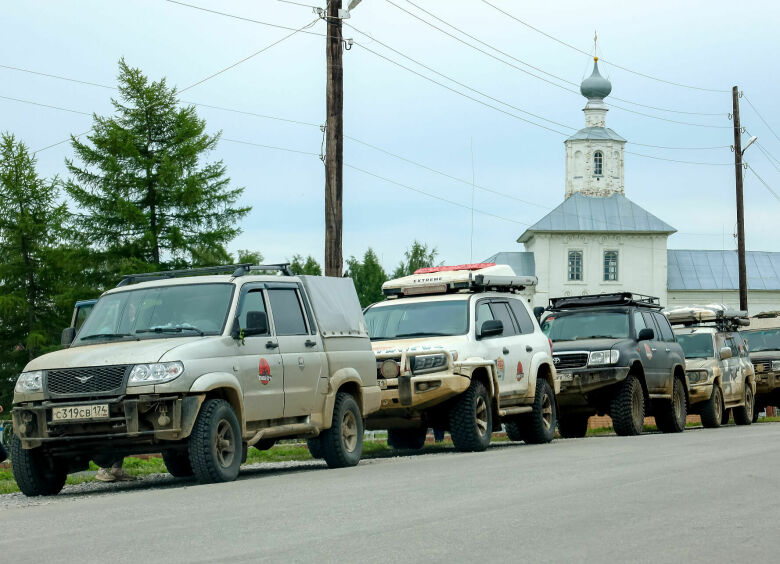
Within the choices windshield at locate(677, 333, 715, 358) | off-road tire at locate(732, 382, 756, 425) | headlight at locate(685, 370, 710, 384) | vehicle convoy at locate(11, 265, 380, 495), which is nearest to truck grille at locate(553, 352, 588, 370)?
headlight at locate(685, 370, 710, 384)

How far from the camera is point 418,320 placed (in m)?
17.0

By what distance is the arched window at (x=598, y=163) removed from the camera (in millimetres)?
96438

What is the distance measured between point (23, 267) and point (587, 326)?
115ft

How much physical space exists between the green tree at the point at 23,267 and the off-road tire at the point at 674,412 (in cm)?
3058

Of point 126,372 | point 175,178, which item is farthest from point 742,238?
point 126,372

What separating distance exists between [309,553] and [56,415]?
5026 mm

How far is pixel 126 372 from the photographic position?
11.3 metres

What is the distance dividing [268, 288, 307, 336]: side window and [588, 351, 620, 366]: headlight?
24.0 ft

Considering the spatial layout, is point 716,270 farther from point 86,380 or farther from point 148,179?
point 86,380

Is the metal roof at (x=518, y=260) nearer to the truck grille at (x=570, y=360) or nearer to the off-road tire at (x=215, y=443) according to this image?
the truck grille at (x=570, y=360)

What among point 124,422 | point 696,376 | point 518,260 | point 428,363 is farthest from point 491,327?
point 518,260

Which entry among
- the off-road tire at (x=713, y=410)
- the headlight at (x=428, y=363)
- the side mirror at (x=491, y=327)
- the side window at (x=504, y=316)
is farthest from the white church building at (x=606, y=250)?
the headlight at (x=428, y=363)

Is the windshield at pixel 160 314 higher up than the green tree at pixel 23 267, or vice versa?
the green tree at pixel 23 267

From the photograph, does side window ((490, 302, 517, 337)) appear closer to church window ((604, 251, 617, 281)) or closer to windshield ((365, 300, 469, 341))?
windshield ((365, 300, 469, 341))
